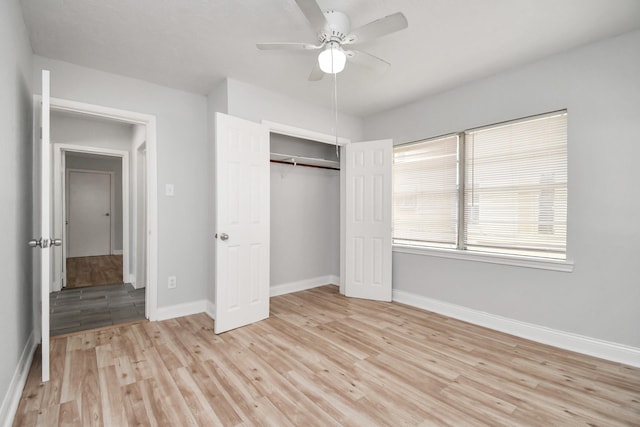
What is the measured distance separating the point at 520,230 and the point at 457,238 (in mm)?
633

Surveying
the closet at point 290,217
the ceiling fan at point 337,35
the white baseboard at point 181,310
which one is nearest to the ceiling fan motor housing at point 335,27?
the ceiling fan at point 337,35

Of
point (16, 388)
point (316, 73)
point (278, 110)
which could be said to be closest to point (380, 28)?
point (316, 73)

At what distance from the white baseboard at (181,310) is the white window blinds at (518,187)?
10.2 ft

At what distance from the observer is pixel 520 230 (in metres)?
2.90

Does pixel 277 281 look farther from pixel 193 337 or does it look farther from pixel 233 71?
pixel 233 71

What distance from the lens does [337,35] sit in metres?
2.04

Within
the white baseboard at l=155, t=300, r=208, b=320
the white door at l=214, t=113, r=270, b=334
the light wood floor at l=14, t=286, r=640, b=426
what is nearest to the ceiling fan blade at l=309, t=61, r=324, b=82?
the white door at l=214, t=113, r=270, b=334

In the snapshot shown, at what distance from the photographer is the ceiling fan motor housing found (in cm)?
196

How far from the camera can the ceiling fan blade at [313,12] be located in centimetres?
162

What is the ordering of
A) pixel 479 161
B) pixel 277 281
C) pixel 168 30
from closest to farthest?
pixel 168 30 → pixel 479 161 → pixel 277 281

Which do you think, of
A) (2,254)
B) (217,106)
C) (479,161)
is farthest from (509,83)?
(2,254)

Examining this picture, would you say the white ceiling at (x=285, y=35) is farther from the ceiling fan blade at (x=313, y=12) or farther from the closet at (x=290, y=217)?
the closet at (x=290, y=217)

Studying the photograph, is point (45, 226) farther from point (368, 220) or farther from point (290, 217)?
point (368, 220)

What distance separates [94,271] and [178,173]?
12.7 ft
